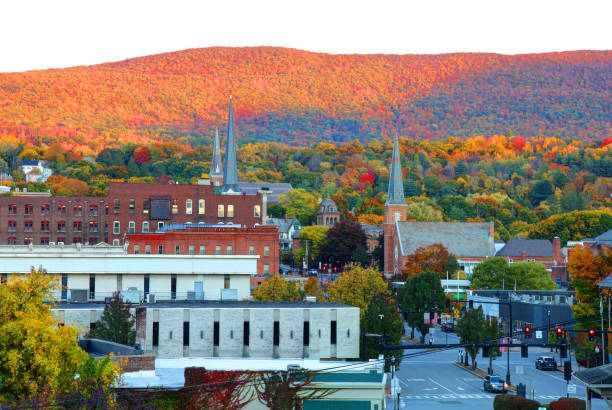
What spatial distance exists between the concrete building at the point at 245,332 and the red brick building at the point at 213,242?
61489mm

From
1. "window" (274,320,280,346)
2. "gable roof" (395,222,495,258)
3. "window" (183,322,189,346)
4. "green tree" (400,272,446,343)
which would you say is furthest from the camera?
"gable roof" (395,222,495,258)

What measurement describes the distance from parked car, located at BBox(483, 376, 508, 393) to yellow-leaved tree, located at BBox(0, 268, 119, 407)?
44349 millimetres

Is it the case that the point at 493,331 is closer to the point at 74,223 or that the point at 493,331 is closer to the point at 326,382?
the point at 326,382

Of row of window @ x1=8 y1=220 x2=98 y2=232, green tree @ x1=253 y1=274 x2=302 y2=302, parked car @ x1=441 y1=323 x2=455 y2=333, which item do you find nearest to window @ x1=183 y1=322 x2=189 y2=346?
green tree @ x1=253 y1=274 x2=302 y2=302

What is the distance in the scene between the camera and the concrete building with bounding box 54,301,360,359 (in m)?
54.9

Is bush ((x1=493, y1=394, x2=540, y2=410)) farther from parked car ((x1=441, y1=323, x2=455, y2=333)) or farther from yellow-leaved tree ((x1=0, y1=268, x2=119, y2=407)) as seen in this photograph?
parked car ((x1=441, y1=323, x2=455, y2=333))

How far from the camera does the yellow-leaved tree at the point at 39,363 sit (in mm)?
33438

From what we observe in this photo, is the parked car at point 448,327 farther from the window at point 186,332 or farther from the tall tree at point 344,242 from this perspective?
the window at point 186,332

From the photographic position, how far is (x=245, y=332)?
55.6m

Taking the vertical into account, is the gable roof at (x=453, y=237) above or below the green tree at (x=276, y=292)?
above

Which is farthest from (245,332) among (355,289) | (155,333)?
(355,289)

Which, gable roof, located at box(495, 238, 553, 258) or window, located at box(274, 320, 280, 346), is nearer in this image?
window, located at box(274, 320, 280, 346)

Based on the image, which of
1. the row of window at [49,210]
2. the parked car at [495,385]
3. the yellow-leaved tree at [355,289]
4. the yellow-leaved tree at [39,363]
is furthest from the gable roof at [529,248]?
the yellow-leaved tree at [39,363]

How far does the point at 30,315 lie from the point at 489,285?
366 ft
